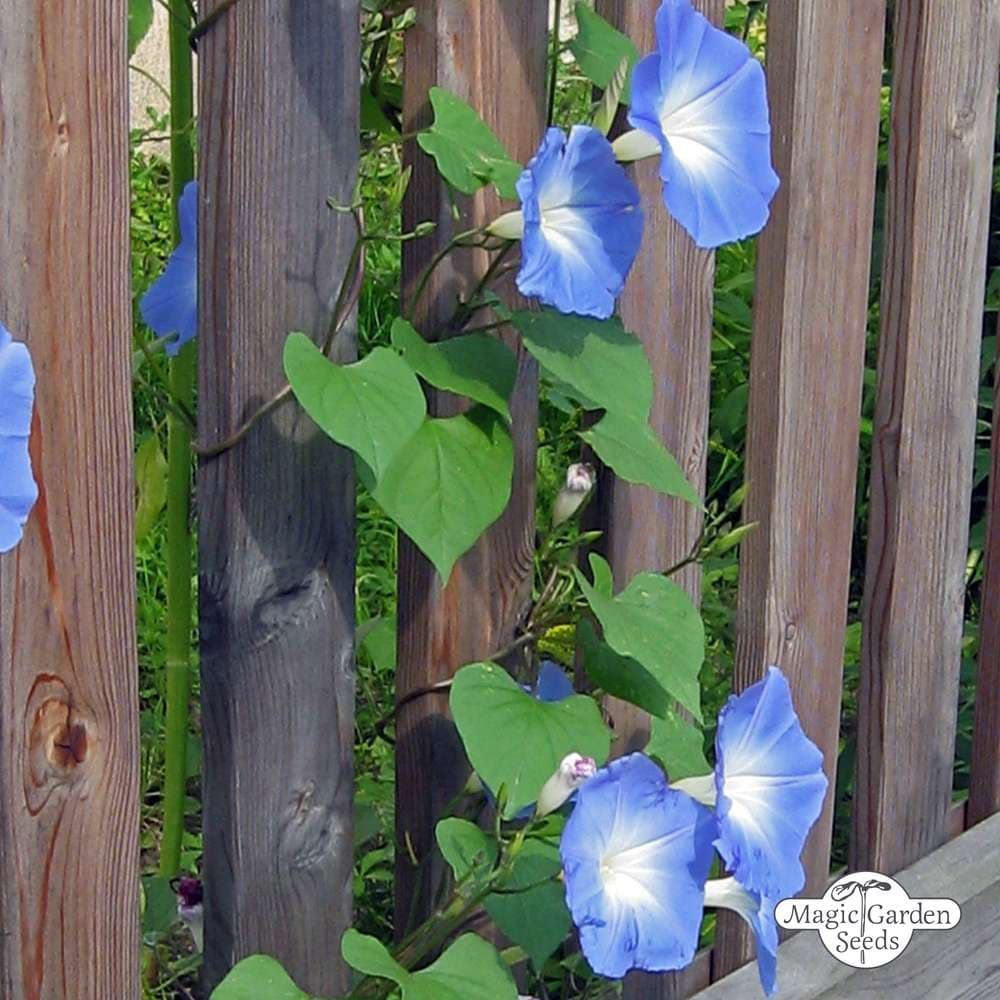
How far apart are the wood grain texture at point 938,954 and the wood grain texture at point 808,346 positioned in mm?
108

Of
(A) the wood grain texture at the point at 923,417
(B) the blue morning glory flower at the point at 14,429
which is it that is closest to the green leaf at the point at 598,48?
(A) the wood grain texture at the point at 923,417

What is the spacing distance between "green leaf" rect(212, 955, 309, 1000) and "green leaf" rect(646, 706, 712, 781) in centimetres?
41

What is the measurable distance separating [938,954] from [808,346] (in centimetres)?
78

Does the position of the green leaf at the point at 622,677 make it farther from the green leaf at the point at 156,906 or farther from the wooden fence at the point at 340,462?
the green leaf at the point at 156,906

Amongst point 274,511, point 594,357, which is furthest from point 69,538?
point 594,357

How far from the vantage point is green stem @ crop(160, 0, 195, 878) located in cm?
137

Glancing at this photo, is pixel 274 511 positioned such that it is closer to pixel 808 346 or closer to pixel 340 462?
pixel 340 462

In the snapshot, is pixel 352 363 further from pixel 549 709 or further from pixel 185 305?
pixel 549 709

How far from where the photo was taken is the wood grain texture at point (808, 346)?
5.34ft

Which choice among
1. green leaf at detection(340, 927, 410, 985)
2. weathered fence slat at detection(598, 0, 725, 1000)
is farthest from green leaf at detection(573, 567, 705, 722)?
green leaf at detection(340, 927, 410, 985)

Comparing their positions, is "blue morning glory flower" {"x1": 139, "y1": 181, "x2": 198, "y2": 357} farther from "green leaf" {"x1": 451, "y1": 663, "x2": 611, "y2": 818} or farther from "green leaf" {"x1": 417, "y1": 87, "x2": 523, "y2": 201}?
"green leaf" {"x1": 451, "y1": 663, "x2": 611, "y2": 818}

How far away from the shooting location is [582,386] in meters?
1.28

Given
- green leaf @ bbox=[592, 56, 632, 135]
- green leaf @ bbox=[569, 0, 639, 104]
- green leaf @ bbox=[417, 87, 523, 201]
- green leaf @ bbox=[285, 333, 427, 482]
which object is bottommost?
green leaf @ bbox=[285, 333, 427, 482]

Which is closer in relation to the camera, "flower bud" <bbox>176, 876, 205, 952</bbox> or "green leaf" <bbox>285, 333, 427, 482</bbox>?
"green leaf" <bbox>285, 333, 427, 482</bbox>
